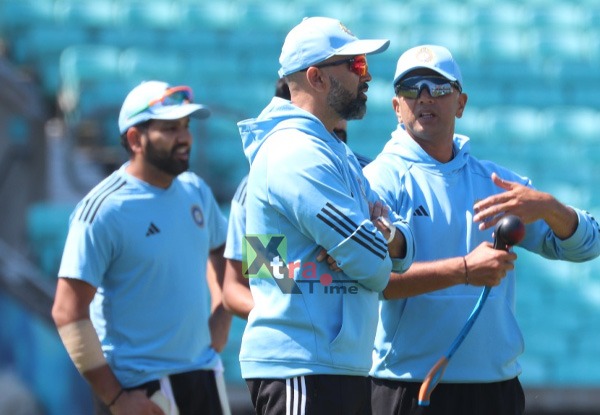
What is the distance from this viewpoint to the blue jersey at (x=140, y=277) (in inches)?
183

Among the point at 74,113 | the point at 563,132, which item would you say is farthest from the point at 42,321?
the point at 563,132

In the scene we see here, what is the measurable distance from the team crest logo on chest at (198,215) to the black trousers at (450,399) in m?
1.16

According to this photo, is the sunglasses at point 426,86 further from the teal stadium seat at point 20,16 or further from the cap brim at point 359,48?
the teal stadium seat at point 20,16

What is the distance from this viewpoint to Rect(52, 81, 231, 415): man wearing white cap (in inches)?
179

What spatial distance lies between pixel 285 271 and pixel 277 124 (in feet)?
1.42

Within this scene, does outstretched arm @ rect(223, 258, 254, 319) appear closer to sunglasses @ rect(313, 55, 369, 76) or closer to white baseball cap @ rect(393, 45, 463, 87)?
white baseball cap @ rect(393, 45, 463, 87)

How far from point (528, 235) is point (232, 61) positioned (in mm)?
7476

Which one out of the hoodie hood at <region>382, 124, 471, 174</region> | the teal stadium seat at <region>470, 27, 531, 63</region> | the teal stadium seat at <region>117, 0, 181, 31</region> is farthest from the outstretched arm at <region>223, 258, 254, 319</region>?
the teal stadium seat at <region>470, 27, 531, 63</region>

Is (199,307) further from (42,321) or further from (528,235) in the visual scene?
(42,321)

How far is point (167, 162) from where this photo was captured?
15.9ft

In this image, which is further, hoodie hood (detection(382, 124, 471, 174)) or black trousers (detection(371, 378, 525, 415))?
hoodie hood (detection(382, 124, 471, 174))

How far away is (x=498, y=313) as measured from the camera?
4.09 m

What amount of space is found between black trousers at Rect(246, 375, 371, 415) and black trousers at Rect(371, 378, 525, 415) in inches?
19.9

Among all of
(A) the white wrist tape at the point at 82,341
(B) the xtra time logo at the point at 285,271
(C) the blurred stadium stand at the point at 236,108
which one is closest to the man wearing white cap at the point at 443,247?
(B) the xtra time logo at the point at 285,271
